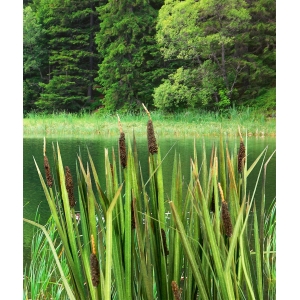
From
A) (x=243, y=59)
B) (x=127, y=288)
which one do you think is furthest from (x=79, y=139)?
(x=127, y=288)

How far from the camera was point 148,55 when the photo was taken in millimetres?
2615

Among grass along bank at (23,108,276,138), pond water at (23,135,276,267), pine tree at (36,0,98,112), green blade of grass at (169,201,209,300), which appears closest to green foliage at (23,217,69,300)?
pond water at (23,135,276,267)

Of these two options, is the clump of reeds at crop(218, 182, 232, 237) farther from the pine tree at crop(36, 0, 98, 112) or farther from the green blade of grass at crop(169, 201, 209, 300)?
the pine tree at crop(36, 0, 98, 112)

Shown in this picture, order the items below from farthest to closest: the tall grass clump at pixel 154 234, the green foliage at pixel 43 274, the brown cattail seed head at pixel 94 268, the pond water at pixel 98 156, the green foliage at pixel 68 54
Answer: the green foliage at pixel 68 54 < the green foliage at pixel 43 274 < the pond water at pixel 98 156 < the tall grass clump at pixel 154 234 < the brown cattail seed head at pixel 94 268

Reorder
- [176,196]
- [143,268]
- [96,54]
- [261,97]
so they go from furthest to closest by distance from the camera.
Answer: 1. [96,54]
2. [261,97]
3. [176,196]
4. [143,268]

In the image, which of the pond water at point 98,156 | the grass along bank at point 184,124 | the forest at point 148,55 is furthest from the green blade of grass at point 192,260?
the forest at point 148,55

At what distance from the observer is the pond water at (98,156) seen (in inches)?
94.1

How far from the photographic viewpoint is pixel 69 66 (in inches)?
107

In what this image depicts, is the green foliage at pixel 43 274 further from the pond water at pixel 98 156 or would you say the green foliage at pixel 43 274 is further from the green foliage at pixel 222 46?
the green foliage at pixel 222 46

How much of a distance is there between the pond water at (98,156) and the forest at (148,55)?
21 cm

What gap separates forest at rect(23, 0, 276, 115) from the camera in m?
2.49

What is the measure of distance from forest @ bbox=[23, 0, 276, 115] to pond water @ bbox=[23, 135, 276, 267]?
0.21 metres
